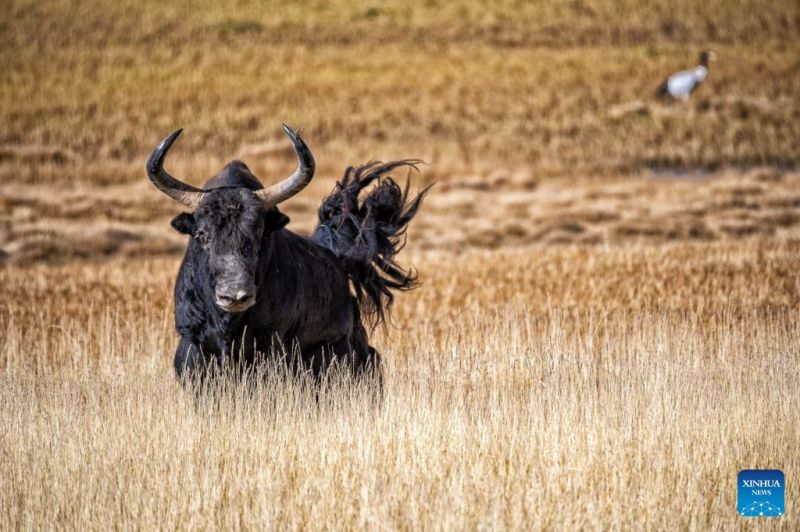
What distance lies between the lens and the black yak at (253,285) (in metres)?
7.83

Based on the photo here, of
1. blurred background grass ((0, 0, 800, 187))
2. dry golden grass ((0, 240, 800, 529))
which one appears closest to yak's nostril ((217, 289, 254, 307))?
dry golden grass ((0, 240, 800, 529))

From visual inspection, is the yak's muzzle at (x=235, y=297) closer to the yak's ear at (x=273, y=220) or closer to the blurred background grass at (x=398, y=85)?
the yak's ear at (x=273, y=220)

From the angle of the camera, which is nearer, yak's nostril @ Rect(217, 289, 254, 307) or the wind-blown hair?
yak's nostril @ Rect(217, 289, 254, 307)

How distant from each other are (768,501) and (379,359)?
3.76 meters

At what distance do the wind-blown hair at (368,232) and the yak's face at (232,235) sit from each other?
5.95 ft

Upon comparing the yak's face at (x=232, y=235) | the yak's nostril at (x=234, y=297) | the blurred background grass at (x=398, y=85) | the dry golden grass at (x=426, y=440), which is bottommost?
the dry golden grass at (x=426, y=440)

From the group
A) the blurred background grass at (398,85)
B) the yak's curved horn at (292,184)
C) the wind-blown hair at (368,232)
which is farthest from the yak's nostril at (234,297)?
the blurred background grass at (398,85)

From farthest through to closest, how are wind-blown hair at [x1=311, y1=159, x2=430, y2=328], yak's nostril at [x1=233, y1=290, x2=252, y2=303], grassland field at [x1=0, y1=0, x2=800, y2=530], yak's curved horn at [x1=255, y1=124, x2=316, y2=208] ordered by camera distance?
wind-blown hair at [x1=311, y1=159, x2=430, y2=328], yak's curved horn at [x1=255, y1=124, x2=316, y2=208], yak's nostril at [x1=233, y1=290, x2=252, y2=303], grassland field at [x1=0, y1=0, x2=800, y2=530]

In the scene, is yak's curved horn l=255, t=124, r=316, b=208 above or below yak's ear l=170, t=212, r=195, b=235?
above

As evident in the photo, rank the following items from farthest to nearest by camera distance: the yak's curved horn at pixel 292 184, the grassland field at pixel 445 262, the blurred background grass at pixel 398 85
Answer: the blurred background grass at pixel 398 85, the yak's curved horn at pixel 292 184, the grassland field at pixel 445 262

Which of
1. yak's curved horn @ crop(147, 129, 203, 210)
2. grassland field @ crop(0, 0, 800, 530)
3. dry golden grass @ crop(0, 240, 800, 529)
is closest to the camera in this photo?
dry golden grass @ crop(0, 240, 800, 529)

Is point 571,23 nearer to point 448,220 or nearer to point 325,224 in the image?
point 448,220

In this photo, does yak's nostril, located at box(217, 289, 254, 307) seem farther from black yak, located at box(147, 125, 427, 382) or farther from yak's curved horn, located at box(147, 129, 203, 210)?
yak's curved horn, located at box(147, 129, 203, 210)

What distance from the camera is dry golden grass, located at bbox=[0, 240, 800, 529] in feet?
20.5
